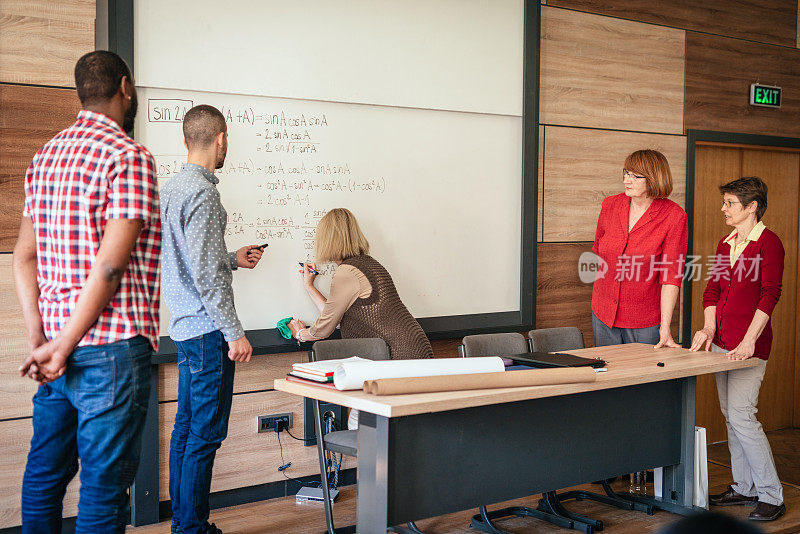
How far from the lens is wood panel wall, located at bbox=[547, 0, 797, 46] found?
515 cm

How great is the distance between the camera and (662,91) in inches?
211

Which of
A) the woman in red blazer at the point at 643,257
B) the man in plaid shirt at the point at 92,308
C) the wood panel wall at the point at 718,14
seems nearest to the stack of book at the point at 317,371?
the man in plaid shirt at the point at 92,308

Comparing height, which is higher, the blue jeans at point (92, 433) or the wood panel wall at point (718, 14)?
the wood panel wall at point (718, 14)

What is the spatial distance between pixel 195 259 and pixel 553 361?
148cm

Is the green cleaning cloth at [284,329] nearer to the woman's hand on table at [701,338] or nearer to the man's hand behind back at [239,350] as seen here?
the man's hand behind back at [239,350]

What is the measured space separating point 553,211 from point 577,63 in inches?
38.0

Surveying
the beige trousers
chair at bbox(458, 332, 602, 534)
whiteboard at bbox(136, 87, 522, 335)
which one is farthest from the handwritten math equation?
the beige trousers

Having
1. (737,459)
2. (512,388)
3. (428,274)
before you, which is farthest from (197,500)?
(737,459)

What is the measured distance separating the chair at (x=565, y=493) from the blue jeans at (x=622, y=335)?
29cm

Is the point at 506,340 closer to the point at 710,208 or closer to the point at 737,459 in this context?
the point at 737,459

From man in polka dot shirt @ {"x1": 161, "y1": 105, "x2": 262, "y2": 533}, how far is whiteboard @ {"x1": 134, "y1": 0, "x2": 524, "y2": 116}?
2.18 feet

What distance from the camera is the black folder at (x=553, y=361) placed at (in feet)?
10.4

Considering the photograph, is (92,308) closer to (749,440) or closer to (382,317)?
(382,317)

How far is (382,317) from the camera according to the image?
12.6 ft
